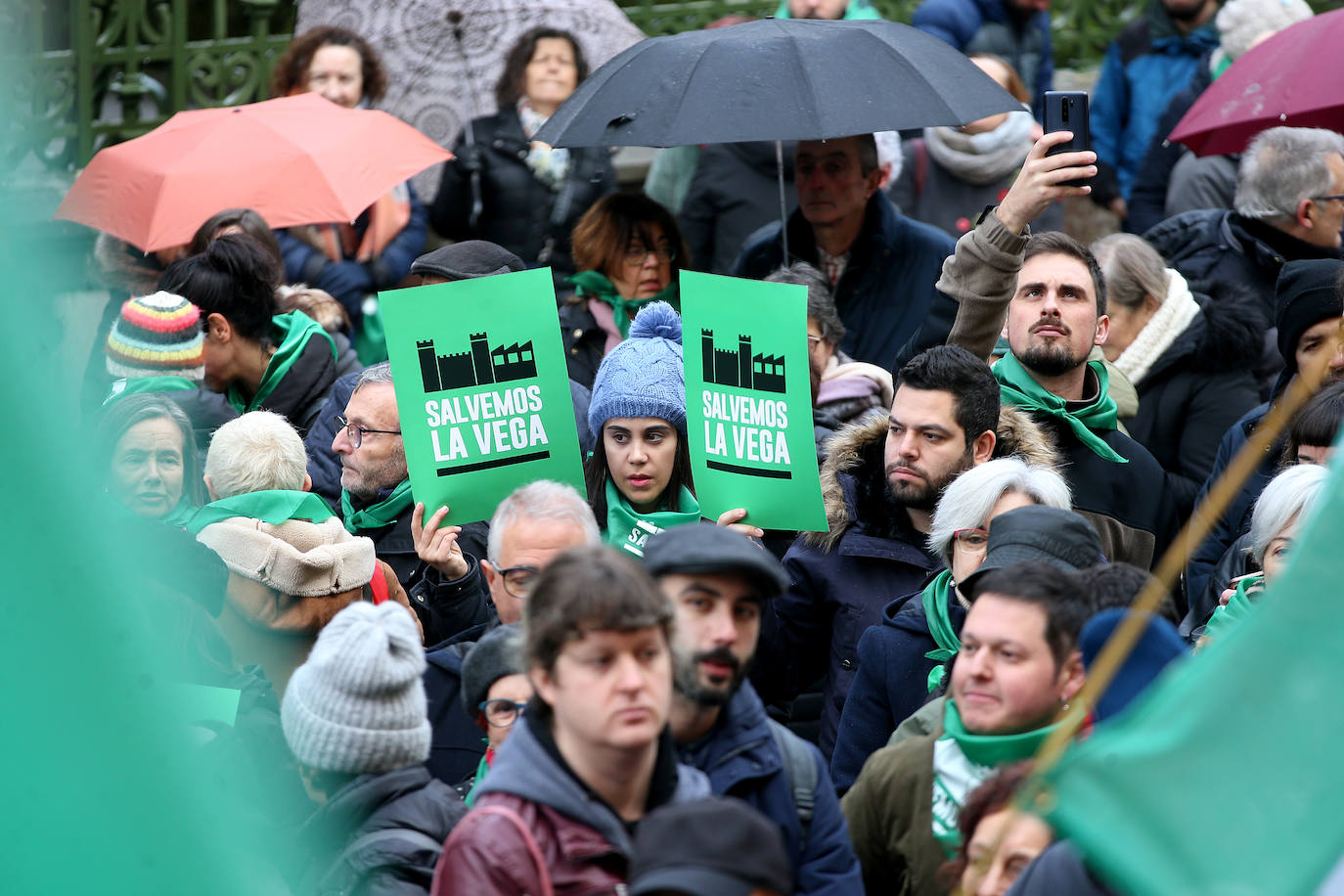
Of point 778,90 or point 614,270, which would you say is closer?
point 778,90

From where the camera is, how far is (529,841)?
3.02 meters

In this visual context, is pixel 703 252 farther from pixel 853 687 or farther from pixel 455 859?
pixel 455 859

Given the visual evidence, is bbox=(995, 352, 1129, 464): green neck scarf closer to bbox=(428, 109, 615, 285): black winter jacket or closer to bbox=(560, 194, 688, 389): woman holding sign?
bbox=(560, 194, 688, 389): woman holding sign

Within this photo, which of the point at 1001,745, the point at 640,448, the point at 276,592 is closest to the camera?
the point at 1001,745

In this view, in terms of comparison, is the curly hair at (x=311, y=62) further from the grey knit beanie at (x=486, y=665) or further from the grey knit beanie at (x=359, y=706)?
the grey knit beanie at (x=359, y=706)

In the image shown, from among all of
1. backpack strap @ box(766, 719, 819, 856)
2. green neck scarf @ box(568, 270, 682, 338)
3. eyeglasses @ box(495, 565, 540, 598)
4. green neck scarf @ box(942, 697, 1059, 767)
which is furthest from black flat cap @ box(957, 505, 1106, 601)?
green neck scarf @ box(568, 270, 682, 338)

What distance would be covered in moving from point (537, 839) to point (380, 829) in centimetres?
67

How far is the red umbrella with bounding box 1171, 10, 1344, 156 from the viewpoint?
693 centimetres

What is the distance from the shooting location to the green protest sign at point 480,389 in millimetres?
4980

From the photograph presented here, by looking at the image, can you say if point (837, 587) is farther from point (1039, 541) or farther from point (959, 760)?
point (959, 760)

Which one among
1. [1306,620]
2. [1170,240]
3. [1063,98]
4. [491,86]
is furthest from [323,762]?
[491,86]

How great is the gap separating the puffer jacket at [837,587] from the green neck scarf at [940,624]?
39 cm

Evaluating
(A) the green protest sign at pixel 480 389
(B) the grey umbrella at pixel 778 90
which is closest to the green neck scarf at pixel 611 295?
(B) the grey umbrella at pixel 778 90

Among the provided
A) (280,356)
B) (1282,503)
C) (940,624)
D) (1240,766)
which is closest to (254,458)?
(280,356)
